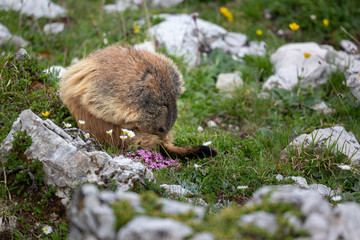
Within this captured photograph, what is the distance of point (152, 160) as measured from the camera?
439cm

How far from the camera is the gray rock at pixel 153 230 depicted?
5.72 ft

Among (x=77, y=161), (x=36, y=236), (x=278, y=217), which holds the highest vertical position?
(x=278, y=217)

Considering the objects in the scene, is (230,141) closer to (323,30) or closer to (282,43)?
(282,43)

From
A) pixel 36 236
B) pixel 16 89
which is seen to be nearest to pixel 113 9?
pixel 16 89

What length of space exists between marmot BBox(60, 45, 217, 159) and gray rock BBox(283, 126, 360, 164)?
1.16 metres

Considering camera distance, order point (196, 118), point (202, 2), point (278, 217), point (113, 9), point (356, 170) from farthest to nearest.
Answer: point (202, 2) < point (113, 9) < point (196, 118) < point (356, 170) < point (278, 217)

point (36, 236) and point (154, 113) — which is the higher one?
point (154, 113)

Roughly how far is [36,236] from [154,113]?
5.79ft

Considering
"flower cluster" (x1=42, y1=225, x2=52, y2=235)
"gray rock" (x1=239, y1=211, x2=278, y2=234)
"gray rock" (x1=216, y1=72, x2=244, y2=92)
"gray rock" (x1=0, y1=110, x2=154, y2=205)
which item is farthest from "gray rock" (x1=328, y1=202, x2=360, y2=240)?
"gray rock" (x1=216, y1=72, x2=244, y2=92)

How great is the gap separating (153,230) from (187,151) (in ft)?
8.85

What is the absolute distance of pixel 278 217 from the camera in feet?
6.22

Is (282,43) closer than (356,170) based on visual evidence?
No

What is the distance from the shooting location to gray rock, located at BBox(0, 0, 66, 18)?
7.61 metres

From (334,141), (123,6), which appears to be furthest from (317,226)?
(123,6)
